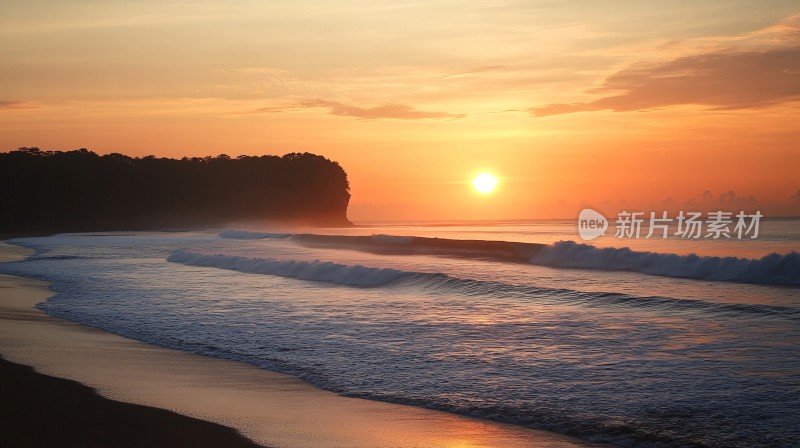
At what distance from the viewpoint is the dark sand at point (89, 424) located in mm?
6020

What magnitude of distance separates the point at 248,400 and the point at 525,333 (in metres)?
5.44

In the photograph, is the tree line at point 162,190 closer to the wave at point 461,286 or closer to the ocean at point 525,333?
the wave at point 461,286

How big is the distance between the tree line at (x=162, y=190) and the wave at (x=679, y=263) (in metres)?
Result: 101

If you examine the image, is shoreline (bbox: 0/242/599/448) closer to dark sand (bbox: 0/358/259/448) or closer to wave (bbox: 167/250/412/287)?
dark sand (bbox: 0/358/259/448)

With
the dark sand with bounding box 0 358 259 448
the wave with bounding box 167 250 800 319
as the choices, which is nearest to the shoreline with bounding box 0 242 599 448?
the dark sand with bounding box 0 358 259 448

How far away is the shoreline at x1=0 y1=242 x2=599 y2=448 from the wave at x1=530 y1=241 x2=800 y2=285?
1597 cm

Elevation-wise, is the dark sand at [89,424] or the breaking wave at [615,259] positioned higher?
the breaking wave at [615,259]

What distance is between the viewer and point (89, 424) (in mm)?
6508

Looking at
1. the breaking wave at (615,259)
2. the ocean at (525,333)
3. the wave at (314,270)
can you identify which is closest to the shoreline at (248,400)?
the ocean at (525,333)

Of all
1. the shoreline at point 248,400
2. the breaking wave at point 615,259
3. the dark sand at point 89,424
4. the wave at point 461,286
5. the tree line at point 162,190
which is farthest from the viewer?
the tree line at point 162,190

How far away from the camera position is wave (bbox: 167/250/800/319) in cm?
1424

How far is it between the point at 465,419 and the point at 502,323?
5.87 meters

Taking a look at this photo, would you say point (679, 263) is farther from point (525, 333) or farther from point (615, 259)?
point (525, 333)

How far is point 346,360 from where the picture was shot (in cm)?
981
